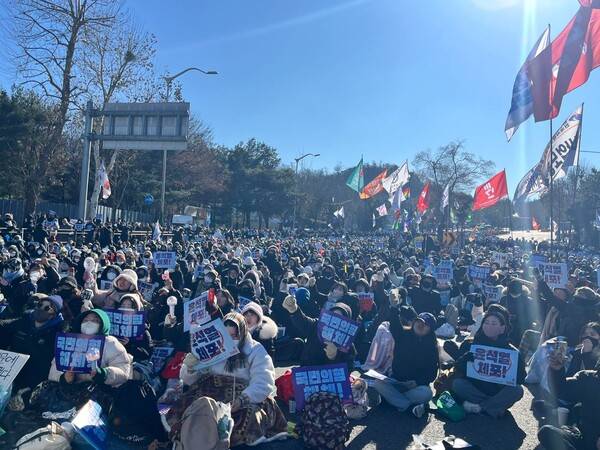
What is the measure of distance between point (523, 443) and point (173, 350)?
4494 millimetres

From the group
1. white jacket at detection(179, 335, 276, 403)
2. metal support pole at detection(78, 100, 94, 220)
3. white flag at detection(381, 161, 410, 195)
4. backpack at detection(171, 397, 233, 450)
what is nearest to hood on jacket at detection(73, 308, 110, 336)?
white jacket at detection(179, 335, 276, 403)

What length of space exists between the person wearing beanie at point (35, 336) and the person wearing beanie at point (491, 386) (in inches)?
198

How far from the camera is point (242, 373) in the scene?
5.29 metres

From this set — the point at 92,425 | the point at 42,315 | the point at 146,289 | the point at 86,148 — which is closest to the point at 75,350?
the point at 92,425

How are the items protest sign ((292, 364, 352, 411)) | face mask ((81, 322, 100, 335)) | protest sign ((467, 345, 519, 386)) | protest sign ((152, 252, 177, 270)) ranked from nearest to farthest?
face mask ((81, 322, 100, 335)) → protest sign ((292, 364, 352, 411)) → protest sign ((467, 345, 519, 386)) → protest sign ((152, 252, 177, 270))

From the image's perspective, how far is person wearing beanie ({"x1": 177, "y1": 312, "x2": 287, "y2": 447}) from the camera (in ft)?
16.4

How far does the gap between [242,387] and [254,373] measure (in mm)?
181

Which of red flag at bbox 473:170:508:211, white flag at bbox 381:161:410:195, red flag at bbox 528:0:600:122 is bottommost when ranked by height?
red flag at bbox 473:170:508:211

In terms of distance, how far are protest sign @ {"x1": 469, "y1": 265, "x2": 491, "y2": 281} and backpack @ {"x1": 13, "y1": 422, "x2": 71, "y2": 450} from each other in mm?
13263

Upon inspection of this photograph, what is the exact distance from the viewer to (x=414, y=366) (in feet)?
22.3

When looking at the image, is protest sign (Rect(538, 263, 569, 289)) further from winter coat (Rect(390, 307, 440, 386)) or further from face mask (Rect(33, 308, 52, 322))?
face mask (Rect(33, 308, 52, 322))

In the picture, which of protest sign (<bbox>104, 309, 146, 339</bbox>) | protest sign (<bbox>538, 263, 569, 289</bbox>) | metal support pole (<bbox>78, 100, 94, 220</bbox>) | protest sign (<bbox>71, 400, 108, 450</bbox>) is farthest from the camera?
metal support pole (<bbox>78, 100, 94, 220</bbox>)

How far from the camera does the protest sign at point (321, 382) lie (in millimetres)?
5836

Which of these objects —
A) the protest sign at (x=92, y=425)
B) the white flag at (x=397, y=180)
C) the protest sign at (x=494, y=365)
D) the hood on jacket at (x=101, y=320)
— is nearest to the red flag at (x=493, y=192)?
the white flag at (x=397, y=180)
